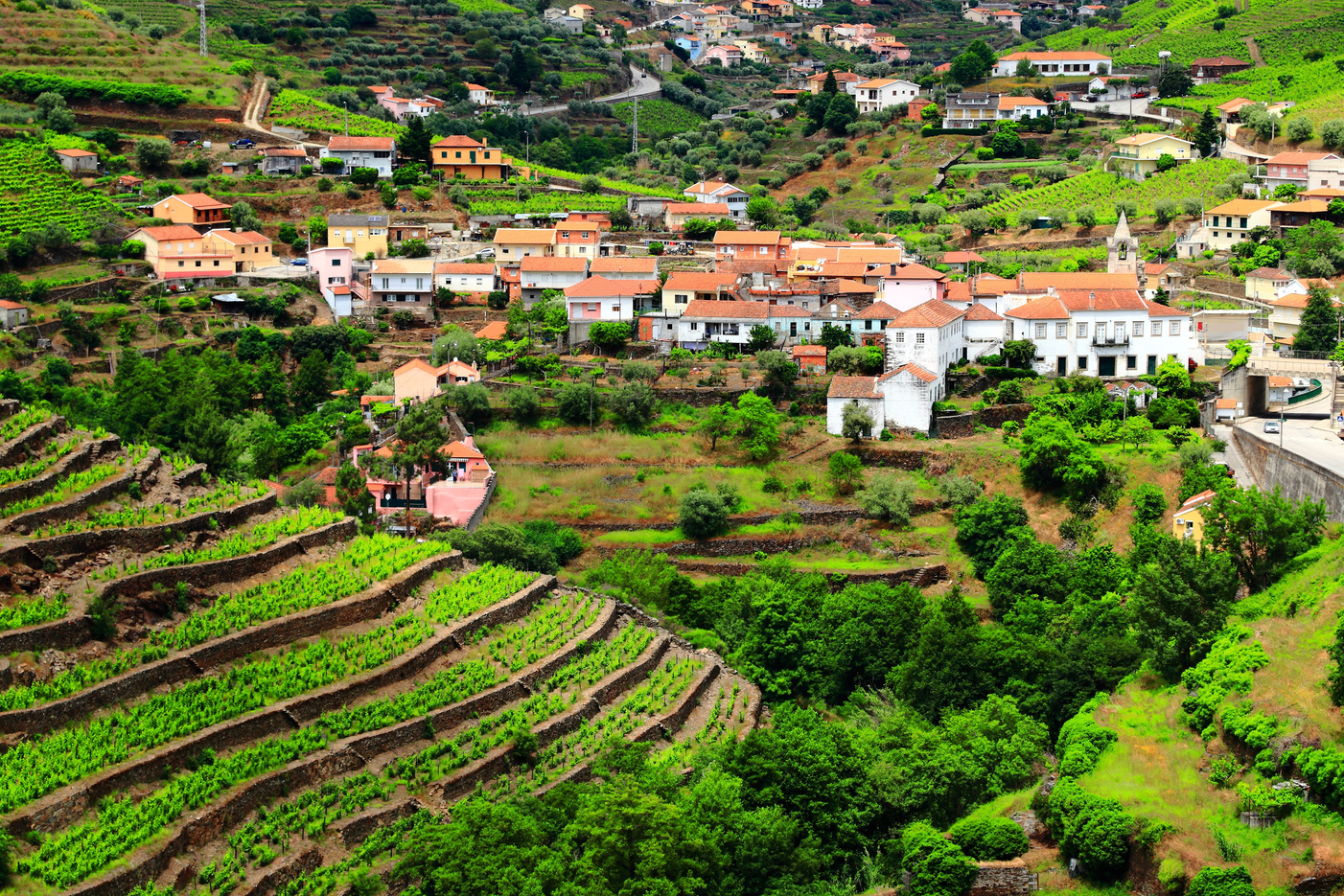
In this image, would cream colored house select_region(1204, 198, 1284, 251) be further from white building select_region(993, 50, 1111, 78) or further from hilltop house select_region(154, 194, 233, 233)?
hilltop house select_region(154, 194, 233, 233)

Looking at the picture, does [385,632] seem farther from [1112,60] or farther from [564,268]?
[1112,60]

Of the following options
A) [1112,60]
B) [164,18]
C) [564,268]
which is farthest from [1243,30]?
[164,18]

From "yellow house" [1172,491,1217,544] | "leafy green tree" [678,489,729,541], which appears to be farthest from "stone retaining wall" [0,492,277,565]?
"yellow house" [1172,491,1217,544]

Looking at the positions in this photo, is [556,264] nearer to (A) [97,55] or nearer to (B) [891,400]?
(B) [891,400]

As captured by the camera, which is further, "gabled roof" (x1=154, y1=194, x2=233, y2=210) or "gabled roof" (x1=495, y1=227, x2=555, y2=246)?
"gabled roof" (x1=154, y1=194, x2=233, y2=210)

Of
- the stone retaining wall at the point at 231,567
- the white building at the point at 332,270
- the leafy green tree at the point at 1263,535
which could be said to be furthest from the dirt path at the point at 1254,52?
the stone retaining wall at the point at 231,567

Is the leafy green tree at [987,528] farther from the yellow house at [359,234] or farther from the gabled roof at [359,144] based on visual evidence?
the gabled roof at [359,144]
